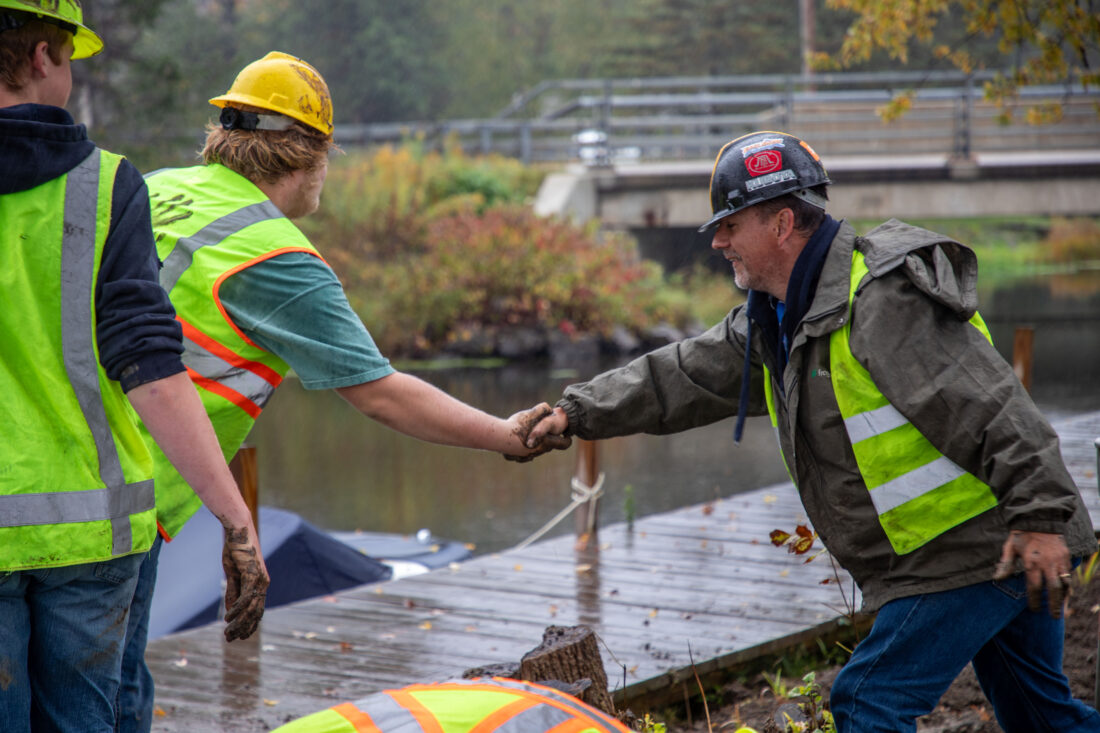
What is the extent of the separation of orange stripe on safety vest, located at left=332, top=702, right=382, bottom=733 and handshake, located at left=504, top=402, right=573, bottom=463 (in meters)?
1.50

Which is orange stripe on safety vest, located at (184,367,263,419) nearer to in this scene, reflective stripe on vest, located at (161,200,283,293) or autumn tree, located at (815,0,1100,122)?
reflective stripe on vest, located at (161,200,283,293)

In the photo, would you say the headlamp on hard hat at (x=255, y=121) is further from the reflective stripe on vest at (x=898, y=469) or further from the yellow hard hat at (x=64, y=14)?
the reflective stripe on vest at (x=898, y=469)

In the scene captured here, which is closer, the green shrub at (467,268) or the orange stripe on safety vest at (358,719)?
the orange stripe on safety vest at (358,719)

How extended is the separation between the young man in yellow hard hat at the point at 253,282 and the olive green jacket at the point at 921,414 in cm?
105

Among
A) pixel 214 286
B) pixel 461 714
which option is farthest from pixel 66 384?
pixel 461 714

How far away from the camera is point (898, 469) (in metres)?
2.59

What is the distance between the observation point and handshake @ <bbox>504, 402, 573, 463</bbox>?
360 cm

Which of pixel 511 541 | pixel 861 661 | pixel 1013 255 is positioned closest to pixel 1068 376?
pixel 511 541

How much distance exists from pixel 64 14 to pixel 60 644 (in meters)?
1.11

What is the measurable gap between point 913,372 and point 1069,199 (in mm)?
21496

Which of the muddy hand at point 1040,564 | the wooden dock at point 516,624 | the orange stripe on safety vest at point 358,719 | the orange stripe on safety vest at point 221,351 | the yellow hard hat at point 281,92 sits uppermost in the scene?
the yellow hard hat at point 281,92

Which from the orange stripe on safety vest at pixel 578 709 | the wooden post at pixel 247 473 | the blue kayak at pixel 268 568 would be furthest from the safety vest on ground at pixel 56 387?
the blue kayak at pixel 268 568

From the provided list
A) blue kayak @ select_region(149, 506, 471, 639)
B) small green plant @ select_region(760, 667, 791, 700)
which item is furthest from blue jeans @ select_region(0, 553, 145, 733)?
blue kayak @ select_region(149, 506, 471, 639)

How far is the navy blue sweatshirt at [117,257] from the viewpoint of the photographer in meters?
1.98
